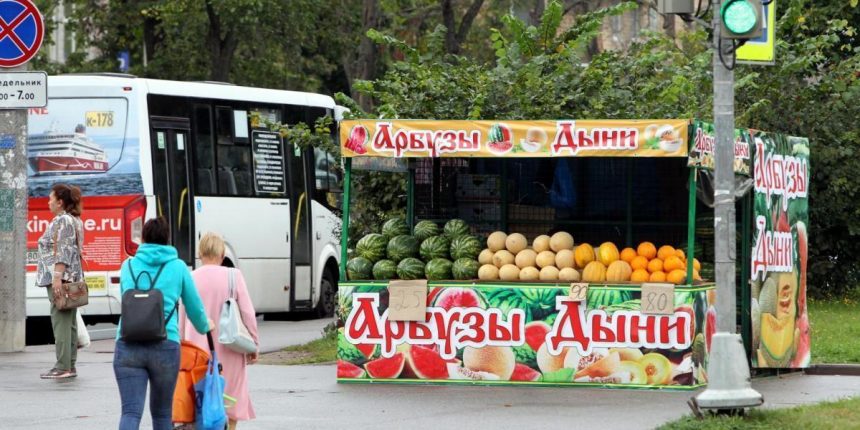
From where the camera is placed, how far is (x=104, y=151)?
1908cm

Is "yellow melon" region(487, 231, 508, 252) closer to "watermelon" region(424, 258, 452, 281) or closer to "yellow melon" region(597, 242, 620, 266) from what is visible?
Result: "watermelon" region(424, 258, 452, 281)

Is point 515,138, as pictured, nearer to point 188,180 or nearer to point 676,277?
point 676,277

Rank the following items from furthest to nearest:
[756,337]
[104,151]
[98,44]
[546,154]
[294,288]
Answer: [98,44]
[294,288]
[104,151]
[756,337]
[546,154]

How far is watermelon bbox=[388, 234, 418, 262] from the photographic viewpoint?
562 inches

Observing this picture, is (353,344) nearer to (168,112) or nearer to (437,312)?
(437,312)

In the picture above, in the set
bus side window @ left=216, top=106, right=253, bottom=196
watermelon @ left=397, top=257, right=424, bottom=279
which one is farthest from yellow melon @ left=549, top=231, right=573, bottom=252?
bus side window @ left=216, top=106, right=253, bottom=196

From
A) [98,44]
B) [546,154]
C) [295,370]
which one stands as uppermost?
[98,44]

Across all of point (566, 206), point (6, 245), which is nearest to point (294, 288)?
point (6, 245)

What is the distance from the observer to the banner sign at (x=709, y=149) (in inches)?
510

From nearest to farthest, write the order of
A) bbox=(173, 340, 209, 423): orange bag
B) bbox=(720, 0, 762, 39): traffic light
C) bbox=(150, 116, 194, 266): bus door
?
bbox=(173, 340, 209, 423): orange bag, bbox=(720, 0, 762, 39): traffic light, bbox=(150, 116, 194, 266): bus door

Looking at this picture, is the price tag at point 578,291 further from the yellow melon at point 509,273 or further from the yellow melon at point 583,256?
the yellow melon at point 509,273

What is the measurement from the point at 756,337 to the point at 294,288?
9454 mm

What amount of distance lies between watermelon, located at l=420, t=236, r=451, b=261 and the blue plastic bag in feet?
16.1

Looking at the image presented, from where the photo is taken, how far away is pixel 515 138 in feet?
43.6
